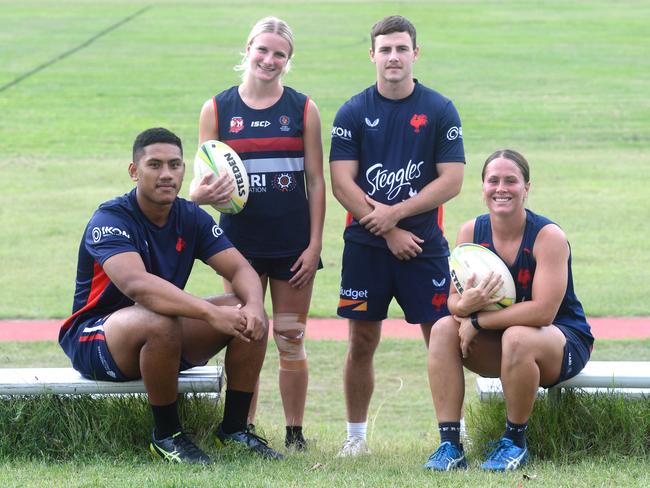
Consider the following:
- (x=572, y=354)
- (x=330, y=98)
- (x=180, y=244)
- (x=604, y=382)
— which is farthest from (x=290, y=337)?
(x=330, y=98)

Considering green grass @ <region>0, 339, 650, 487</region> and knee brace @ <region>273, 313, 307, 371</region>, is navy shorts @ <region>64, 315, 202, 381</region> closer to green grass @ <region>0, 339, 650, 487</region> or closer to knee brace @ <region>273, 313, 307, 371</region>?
green grass @ <region>0, 339, 650, 487</region>

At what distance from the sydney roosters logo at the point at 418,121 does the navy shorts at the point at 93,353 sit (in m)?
1.64

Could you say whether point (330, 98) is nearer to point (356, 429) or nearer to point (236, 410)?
point (356, 429)

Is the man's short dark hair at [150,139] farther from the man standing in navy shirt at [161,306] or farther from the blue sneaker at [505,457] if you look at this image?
the blue sneaker at [505,457]

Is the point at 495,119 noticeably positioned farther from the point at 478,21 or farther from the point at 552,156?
the point at 478,21

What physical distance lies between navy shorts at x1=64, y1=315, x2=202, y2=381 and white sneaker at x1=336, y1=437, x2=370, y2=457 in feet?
3.08

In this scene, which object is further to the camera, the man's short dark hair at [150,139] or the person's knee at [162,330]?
the man's short dark hair at [150,139]

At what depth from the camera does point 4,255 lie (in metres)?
12.2

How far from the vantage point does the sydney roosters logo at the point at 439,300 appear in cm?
565

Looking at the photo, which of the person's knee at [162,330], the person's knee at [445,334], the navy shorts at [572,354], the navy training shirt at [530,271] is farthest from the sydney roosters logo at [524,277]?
the person's knee at [162,330]

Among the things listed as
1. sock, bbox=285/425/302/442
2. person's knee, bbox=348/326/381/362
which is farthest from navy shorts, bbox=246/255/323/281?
sock, bbox=285/425/302/442

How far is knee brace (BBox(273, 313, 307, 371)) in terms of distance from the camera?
223 inches

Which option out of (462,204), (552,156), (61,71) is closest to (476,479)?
(462,204)

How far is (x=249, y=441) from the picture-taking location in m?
5.11
